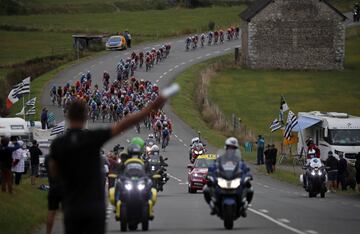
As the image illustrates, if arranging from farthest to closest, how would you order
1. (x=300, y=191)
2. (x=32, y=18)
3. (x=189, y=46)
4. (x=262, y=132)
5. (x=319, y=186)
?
(x=32, y=18), (x=189, y=46), (x=262, y=132), (x=300, y=191), (x=319, y=186)

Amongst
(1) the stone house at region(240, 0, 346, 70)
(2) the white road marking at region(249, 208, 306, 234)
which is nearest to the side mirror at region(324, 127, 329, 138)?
(2) the white road marking at region(249, 208, 306, 234)

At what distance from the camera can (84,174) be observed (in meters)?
11.5

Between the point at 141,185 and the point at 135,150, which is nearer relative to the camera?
the point at 141,185

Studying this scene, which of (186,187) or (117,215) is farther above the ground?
(117,215)

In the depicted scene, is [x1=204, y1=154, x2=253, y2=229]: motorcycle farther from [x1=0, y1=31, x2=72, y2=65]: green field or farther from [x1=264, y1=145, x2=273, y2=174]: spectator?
[x1=0, y1=31, x2=72, y2=65]: green field

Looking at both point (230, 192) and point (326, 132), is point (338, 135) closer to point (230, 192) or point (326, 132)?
point (326, 132)

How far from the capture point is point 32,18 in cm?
13400

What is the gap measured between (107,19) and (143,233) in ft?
382

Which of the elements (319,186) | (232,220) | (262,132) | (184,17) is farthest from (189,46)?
(232,220)

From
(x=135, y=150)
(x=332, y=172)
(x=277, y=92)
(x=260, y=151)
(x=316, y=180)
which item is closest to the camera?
(x=135, y=150)

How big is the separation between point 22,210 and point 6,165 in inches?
164

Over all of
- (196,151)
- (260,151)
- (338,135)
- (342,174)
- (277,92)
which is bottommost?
(277,92)

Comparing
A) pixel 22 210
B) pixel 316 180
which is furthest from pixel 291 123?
pixel 22 210

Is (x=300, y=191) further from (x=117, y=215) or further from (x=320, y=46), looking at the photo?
(x=320, y=46)
